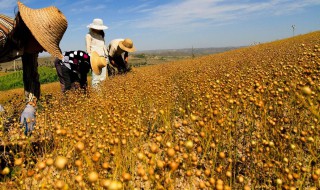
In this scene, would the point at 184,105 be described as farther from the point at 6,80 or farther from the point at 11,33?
the point at 6,80

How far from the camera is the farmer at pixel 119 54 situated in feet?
24.9

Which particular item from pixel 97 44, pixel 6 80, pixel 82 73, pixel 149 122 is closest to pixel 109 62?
pixel 97 44

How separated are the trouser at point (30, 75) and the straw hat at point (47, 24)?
69 centimetres

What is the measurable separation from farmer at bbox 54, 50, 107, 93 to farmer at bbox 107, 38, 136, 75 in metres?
1.92

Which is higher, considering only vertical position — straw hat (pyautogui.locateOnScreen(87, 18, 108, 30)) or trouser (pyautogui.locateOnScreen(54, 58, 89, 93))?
straw hat (pyautogui.locateOnScreen(87, 18, 108, 30))

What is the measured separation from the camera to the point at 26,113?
3021 millimetres

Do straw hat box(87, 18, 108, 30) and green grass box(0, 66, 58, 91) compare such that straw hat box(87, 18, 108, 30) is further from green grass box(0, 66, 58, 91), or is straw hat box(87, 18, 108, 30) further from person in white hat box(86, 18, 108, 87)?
green grass box(0, 66, 58, 91)

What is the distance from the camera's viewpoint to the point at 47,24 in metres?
2.64

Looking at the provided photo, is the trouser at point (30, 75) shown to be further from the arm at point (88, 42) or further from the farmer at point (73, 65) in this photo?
the arm at point (88, 42)

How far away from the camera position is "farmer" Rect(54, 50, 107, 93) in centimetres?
552

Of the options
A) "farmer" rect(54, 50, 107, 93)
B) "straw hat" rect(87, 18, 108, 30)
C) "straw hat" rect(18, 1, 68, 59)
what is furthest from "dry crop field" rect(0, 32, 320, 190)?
"straw hat" rect(87, 18, 108, 30)

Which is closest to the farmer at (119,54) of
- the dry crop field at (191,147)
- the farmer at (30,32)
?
the dry crop field at (191,147)

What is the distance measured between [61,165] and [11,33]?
2178 mm

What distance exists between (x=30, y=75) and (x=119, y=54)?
477 centimetres
